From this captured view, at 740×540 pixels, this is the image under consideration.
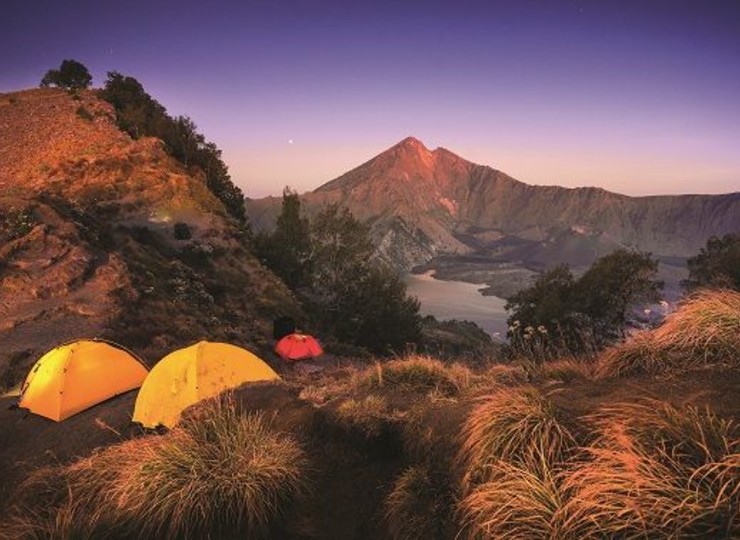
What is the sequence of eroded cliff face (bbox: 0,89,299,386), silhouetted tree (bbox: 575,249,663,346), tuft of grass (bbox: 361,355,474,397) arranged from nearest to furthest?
tuft of grass (bbox: 361,355,474,397), eroded cliff face (bbox: 0,89,299,386), silhouetted tree (bbox: 575,249,663,346)

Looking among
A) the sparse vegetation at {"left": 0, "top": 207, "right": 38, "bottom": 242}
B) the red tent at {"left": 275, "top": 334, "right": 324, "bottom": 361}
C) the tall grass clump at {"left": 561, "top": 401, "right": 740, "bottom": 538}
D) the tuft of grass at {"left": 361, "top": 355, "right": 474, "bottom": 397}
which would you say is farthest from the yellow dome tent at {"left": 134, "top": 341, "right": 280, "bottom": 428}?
the sparse vegetation at {"left": 0, "top": 207, "right": 38, "bottom": 242}

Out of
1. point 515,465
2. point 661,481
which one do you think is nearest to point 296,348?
point 515,465

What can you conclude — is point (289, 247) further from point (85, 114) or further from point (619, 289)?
point (619, 289)

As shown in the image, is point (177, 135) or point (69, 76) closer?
point (177, 135)

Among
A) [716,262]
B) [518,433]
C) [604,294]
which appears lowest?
[604,294]

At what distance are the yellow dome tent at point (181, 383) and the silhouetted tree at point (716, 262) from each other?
119 feet

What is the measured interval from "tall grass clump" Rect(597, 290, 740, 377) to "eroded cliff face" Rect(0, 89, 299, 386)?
1681cm

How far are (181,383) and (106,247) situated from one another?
68.9 feet

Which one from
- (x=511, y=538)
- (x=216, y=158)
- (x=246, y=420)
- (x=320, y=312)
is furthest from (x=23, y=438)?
(x=216, y=158)

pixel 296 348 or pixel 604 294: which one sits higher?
pixel 604 294

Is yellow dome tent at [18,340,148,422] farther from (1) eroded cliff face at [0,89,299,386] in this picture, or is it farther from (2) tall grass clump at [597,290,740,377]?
(2) tall grass clump at [597,290,740,377]

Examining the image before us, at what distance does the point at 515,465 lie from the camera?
482cm

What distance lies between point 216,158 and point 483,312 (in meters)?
130

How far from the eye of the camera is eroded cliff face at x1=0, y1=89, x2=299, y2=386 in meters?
21.7
